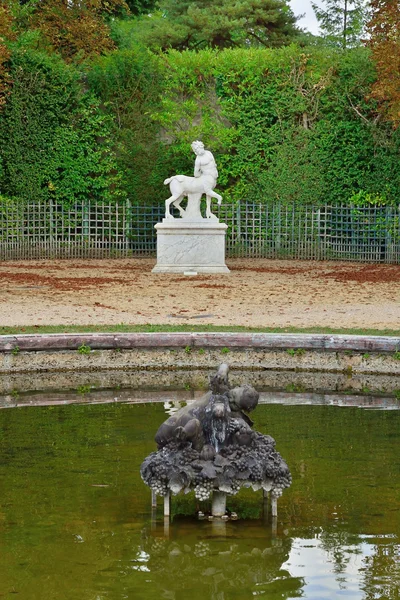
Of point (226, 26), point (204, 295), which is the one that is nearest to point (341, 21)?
point (226, 26)

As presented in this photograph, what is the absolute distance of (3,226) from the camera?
2278cm

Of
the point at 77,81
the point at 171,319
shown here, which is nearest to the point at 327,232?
the point at 77,81

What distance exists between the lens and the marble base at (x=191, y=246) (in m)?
20.6

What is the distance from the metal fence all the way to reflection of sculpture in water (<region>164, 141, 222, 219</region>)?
9.75 feet

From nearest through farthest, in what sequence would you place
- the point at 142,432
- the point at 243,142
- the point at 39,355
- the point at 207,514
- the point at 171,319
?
the point at 207,514
the point at 142,432
the point at 39,355
the point at 171,319
the point at 243,142

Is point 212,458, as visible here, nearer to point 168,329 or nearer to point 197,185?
point 168,329

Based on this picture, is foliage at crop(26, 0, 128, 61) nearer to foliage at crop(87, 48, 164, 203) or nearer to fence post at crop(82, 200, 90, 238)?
foliage at crop(87, 48, 164, 203)

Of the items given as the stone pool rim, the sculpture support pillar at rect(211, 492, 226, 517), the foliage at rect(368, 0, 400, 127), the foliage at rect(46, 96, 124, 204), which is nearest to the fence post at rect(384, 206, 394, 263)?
the foliage at rect(368, 0, 400, 127)

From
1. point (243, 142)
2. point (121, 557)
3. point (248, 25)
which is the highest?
point (248, 25)

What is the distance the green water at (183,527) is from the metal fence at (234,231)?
15260mm

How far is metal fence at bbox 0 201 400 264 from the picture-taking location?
23.1 meters

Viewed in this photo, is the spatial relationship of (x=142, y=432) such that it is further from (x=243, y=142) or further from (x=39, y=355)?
(x=243, y=142)

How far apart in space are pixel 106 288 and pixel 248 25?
2353 centimetres

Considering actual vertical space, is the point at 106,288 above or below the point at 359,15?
below
